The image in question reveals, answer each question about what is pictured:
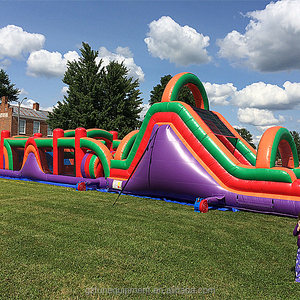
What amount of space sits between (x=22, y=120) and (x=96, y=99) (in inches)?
454

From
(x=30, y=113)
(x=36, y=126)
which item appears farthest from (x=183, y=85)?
(x=30, y=113)

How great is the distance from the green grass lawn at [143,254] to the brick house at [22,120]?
2695cm

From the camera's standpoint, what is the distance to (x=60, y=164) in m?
11.8

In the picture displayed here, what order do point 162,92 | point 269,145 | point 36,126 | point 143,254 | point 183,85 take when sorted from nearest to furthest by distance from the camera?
point 143,254, point 269,145, point 183,85, point 162,92, point 36,126

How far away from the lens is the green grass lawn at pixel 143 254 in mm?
2977

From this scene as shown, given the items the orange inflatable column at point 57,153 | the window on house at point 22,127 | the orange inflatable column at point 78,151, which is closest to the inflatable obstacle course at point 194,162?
the orange inflatable column at point 78,151

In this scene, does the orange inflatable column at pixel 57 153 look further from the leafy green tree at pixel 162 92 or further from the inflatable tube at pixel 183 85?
the leafy green tree at pixel 162 92

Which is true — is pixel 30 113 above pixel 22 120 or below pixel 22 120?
above

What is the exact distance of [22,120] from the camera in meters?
31.2

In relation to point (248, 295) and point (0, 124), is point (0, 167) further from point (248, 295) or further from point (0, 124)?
point (0, 124)

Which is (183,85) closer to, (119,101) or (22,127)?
(119,101)

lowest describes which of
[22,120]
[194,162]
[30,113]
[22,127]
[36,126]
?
[194,162]

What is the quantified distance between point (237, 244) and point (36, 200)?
5.45 m

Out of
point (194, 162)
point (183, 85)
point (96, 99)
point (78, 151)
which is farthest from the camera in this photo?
point (96, 99)
